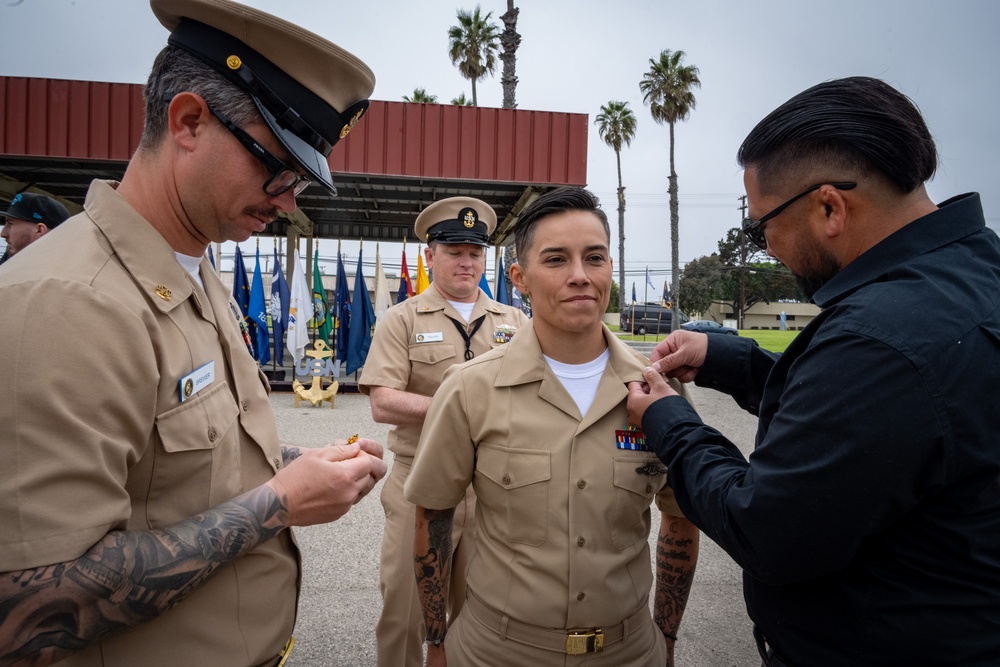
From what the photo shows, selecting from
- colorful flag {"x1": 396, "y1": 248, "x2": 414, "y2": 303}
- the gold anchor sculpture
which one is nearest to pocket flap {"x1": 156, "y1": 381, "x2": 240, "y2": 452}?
the gold anchor sculpture

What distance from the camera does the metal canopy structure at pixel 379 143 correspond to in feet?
32.0

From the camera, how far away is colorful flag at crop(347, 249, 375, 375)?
1130cm

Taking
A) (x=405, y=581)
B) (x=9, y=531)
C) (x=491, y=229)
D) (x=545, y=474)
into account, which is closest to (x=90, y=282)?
(x=9, y=531)

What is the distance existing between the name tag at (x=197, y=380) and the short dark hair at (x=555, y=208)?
1311mm

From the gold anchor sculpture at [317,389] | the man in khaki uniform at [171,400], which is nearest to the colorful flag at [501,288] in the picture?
the gold anchor sculpture at [317,389]

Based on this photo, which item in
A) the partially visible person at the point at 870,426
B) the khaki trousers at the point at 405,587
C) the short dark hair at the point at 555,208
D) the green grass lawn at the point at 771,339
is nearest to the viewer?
the partially visible person at the point at 870,426

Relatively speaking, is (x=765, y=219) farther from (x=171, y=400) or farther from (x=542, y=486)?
(x=171, y=400)

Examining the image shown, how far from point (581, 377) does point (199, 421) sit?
4.39ft

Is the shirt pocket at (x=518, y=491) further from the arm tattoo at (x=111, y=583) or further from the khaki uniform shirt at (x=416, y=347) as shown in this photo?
the khaki uniform shirt at (x=416, y=347)

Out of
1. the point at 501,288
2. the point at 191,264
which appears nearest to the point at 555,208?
the point at 191,264

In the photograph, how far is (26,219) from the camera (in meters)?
4.11

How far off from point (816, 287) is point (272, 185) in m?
1.48

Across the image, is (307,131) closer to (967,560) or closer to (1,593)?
(1,593)

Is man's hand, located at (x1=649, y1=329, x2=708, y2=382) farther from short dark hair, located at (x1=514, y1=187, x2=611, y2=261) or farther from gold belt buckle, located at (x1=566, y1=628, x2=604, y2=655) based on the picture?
gold belt buckle, located at (x1=566, y1=628, x2=604, y2=655)
